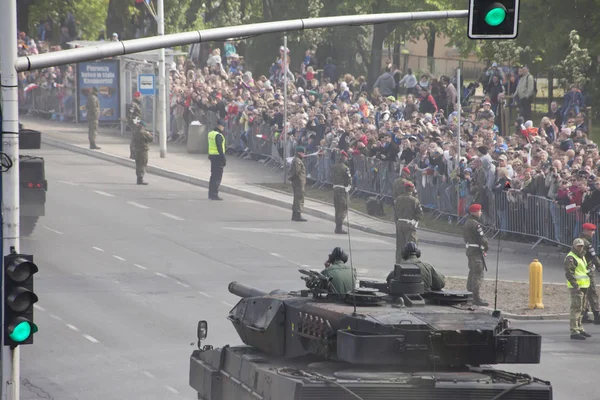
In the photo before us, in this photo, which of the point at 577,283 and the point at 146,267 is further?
the point at 146,267

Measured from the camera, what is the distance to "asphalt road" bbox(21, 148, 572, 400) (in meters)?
18.5

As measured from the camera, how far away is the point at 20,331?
13.0m

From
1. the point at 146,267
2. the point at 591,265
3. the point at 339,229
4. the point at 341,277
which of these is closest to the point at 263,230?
the point at 339,229

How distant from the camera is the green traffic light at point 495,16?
13.6 m

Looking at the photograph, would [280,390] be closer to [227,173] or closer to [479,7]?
[479,7]

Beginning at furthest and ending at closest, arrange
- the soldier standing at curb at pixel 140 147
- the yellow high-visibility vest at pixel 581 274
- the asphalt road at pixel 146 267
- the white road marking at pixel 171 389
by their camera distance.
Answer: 1. the soldier standing at curb at pixel 140 147
2. the yellow high-visibility vest at pixel 581 274
3. the asphalt road at pixel 146 267
4. the white road marking at pixel 171 389

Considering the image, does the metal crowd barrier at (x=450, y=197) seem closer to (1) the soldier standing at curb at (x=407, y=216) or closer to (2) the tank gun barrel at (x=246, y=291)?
(1) the soldier standing at curb at (x=407, y=216)

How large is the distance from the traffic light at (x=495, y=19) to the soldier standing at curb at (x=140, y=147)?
22126 mm

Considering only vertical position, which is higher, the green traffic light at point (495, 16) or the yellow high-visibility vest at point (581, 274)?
the green traffic light at point (495, 16)

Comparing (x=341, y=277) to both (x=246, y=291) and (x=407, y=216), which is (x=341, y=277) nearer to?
(x=246, y=291)

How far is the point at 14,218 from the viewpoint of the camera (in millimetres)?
13961

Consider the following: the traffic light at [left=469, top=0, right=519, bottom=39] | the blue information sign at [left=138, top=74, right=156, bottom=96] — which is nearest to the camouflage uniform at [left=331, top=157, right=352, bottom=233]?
the blue information sign at [left=138, top=74, right=156, bottom=96]

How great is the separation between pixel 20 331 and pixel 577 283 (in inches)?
429

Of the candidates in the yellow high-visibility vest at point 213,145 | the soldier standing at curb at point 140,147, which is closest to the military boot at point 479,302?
the yellow high-visibility vest at point 213,145
